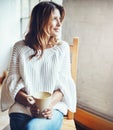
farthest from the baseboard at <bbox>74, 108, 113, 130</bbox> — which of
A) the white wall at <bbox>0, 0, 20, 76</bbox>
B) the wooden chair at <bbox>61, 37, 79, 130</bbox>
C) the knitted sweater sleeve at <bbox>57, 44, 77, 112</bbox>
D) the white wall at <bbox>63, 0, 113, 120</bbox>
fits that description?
the white wall at <bbox>0, 0, 20, 76</bbox>

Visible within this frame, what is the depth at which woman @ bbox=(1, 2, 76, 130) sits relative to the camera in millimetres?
1045

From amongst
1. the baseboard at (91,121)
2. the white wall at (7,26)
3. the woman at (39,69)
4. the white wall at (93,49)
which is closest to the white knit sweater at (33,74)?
the woman at (39,69)

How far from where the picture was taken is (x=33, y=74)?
3.52 feet

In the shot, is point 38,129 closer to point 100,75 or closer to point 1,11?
point 100,75

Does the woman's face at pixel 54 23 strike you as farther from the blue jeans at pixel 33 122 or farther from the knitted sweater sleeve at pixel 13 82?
the blue jeans at pixel 33 122

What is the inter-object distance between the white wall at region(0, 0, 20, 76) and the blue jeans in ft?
6.16

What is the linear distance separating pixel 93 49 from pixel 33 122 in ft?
2.68

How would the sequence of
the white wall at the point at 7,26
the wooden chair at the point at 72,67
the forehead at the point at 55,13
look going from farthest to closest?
the white wall at the point at 7,26 → the wooden chair at the point at 72,67 → the forehead at the point at 55,13

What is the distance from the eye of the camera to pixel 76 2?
5.32 feet

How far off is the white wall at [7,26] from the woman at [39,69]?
1.76m

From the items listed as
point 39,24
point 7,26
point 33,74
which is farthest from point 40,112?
point 7,26

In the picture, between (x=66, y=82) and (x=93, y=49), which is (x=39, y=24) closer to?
(x=66, y=82)

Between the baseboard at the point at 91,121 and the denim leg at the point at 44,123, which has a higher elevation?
the denim leg at the point at 44,123

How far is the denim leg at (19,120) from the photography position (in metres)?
1.02
